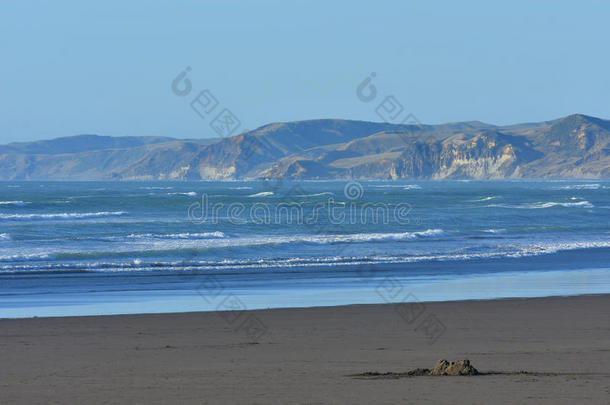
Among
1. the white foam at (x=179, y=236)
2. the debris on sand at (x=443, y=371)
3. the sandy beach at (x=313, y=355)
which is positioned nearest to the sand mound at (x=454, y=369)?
the debris on sand at (x=443, y=371)

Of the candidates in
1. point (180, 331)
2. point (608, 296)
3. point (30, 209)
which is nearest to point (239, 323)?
point (180, 331)

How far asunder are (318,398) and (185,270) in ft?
52.8

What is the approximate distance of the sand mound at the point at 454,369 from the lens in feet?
27.8

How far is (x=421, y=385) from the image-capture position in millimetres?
7957

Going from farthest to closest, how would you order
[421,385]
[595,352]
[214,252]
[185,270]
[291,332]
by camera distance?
[214,252]
[185,270]
[291,332]
[595,352]
[421,385]

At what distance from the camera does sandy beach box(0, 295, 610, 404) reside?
768 centimetres

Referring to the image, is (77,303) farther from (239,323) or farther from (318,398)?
(318,398)

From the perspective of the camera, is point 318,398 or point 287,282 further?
point 287,282

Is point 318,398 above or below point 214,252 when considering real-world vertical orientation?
below

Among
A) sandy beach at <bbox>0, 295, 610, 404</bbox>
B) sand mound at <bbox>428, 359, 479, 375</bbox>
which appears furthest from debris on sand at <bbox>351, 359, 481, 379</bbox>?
sandy beach at <bbox>0, 295, 610, 404</bbox>

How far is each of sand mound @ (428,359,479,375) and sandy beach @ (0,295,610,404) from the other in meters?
0.15

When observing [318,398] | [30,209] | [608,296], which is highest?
[30,209]

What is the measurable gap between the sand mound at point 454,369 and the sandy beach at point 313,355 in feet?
0.51

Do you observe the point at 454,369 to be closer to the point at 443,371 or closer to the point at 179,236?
the point at 443,371
